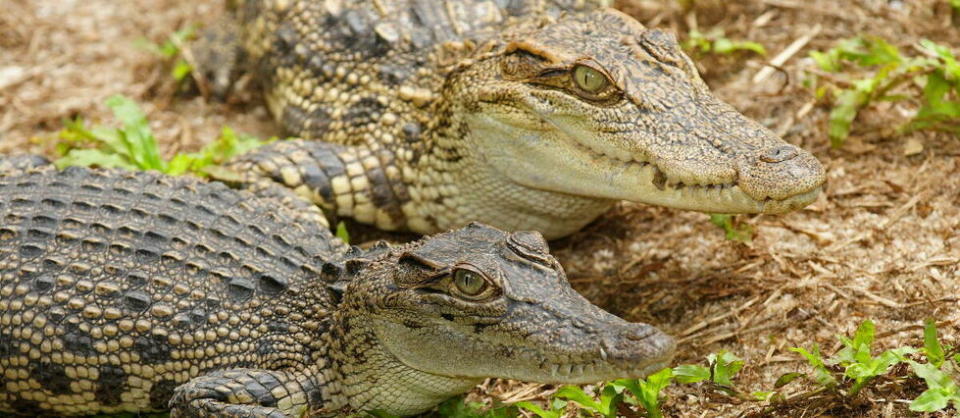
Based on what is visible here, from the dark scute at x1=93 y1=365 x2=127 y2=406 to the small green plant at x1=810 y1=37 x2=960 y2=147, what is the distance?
3.54 metres

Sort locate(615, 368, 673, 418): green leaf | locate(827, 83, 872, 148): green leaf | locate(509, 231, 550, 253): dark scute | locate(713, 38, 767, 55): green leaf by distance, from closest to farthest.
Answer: locate(509, 231, 550, 253): dark scute → locate(615, 368, 673, 418): green leaf → locate(827, 83, 872, 148): green leaf → locate(713, 38, 767, 55): green leaf

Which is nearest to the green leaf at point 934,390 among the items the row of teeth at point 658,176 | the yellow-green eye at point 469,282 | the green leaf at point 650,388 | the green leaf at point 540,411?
the green leaf at point 650,388

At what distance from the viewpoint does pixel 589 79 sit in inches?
180

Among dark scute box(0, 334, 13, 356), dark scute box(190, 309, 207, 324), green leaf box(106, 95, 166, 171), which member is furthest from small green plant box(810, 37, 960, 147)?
dark scute box(0, 334, 13, 356)

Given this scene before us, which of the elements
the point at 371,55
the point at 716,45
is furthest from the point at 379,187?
the point at 716,45

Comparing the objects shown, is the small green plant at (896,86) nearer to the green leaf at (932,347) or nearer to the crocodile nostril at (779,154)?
the crocodile nostril at (779,154)

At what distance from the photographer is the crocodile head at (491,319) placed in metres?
3.46

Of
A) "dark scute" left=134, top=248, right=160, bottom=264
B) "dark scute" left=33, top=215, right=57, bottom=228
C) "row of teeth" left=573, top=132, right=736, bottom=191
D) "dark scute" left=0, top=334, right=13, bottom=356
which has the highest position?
"dark scute" left=33, top=215, right=57, bottom=228

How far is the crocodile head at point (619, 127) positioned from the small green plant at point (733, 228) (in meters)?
0.62

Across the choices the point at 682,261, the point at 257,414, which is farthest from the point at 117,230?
the point at 682,261

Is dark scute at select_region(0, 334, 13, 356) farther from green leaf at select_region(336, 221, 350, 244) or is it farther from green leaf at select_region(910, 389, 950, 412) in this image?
green leaf at select_region(910, 389, 950, 412)

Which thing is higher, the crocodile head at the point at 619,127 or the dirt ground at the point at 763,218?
the crocodile head at the point at 619,127

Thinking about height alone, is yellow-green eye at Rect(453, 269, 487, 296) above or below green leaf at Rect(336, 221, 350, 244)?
above

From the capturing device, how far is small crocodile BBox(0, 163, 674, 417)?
3.68 metres
